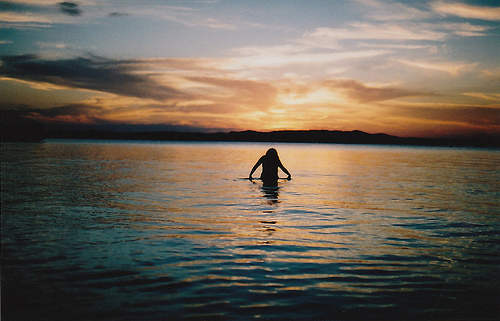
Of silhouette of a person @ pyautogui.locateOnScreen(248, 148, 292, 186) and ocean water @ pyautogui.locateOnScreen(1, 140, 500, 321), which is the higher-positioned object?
silhouette of a person @ pyautogui.locateOnScreen(248, 148, 292, 186)

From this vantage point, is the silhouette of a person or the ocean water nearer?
the ocean water

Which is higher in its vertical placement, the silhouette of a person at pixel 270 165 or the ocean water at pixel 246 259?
the silhouette of a person at pixel 270 165

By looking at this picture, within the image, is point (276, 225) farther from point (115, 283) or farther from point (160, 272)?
point (115, 283)

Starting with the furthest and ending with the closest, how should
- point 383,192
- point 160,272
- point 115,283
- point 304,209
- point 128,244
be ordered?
point 383,192 < point 304,209 < point 128,244 < point 160,272 < point 115,283

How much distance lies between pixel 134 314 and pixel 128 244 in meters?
4.00

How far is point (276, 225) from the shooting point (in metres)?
12.0

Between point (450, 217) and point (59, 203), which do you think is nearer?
point (450, 217)

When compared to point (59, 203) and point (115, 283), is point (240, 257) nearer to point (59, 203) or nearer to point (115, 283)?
point (115, 283)

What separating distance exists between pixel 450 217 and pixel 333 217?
4358 mm

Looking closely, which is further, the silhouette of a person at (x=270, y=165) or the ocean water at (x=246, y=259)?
the silhouette of a person at (x=270, y=165)

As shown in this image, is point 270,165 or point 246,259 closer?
point 246,259

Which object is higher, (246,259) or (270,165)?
(270,165)

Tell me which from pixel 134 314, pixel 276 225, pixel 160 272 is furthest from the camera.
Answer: pixel 276 225

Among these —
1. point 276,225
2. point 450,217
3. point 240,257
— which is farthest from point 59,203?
point 450,217
